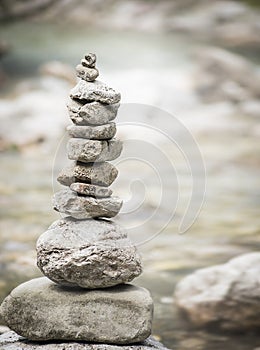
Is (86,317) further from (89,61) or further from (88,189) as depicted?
(89,61)

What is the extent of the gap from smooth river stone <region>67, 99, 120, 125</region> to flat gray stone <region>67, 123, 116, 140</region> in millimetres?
48

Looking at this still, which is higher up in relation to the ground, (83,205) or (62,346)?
(83,205)

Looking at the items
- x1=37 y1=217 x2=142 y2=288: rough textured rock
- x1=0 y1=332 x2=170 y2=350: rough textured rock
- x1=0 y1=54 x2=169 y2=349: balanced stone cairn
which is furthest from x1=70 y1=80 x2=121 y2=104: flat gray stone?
x1=0 y1=332 x2=170 y2=350: rough textured rock

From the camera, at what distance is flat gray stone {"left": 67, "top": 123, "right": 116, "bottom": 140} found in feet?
20.1

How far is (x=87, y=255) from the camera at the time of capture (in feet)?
19.7

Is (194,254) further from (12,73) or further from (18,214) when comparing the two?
(12,73)

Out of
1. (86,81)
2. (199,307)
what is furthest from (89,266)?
(199,307)

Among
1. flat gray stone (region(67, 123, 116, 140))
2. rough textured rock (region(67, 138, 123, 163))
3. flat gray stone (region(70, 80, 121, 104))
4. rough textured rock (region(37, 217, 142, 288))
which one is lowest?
rough textured rock (region(37, 217, 142, 288))

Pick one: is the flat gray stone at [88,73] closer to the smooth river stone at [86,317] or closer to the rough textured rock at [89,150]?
the rough textured rock at [89,150]

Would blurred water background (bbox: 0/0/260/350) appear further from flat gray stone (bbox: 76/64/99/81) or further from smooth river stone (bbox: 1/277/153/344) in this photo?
flat gray stone (bbox: 76/64/99/81)

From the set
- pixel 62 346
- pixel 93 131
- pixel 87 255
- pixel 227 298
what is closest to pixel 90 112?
pixel 93 131

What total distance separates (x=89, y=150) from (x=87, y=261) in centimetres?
94

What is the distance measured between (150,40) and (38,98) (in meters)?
2.33

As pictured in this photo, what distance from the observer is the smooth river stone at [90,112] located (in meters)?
6.10
